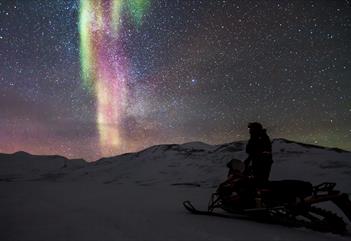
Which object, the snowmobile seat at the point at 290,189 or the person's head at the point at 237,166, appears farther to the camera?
the person's head at the point at 237,166

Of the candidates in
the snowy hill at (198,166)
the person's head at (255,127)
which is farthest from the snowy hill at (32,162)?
the person's head at (255,127)

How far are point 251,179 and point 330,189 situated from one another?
1783 mm

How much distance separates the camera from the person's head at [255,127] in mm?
7758

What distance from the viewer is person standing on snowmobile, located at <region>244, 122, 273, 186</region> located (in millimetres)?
7355

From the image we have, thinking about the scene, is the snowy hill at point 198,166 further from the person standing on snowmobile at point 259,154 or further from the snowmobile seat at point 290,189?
the snowmobile seat at point 290,189

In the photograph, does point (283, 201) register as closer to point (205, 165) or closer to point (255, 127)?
point (255, 127)

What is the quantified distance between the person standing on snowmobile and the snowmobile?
20 cm

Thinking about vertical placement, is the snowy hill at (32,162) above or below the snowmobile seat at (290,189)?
above

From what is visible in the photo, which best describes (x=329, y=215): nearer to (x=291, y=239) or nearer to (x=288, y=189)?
(x=288, y=189)

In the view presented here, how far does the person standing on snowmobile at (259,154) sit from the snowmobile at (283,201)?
20cm

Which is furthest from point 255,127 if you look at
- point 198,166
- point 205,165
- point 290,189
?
point 198,166

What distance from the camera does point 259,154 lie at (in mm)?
7551

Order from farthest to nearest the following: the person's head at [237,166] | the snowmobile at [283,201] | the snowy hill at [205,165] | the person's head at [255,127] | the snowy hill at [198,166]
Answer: the snowy hill at [198,166] < the snowy hill at [205,165] < the person's head at [237,166] < the person's head at [255,127] < the snowmobile at [283,201]

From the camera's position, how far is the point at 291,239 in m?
4.91
